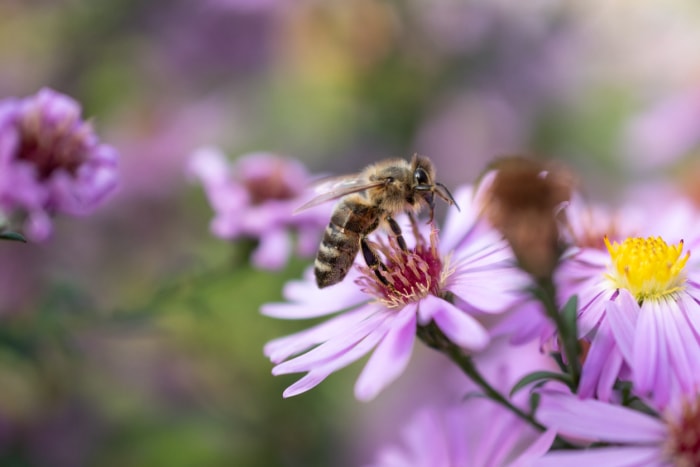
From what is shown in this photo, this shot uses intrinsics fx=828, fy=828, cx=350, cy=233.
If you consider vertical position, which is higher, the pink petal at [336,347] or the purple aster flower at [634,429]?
the pink petal at [336,347]

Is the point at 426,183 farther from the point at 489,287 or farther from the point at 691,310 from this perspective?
the point at 691,310

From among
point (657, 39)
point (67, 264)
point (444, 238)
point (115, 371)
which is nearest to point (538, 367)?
point (444, 238)

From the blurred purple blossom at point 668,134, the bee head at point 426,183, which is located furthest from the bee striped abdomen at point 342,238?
the blurred purple blossom at point 668,134

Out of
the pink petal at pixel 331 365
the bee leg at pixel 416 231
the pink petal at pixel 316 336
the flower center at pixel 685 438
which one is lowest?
the flower center at pixel 685 438

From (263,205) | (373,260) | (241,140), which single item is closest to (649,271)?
(373,260)

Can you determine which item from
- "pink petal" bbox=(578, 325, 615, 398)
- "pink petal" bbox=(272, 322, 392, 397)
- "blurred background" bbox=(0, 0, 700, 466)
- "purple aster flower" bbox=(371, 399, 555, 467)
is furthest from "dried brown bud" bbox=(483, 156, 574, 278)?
"blurred background" bbox=(0, 0, 700, 466)

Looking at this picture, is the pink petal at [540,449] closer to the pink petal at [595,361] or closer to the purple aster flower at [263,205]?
the pink petal at [595,361]

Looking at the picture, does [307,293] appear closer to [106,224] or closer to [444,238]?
[444,238]
